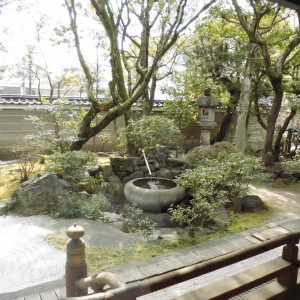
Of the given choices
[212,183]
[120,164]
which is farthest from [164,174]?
[212,183]

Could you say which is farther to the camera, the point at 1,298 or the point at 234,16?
the point at 234,16

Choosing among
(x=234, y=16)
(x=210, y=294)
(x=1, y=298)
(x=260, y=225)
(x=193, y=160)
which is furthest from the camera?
(x=234, y=16)

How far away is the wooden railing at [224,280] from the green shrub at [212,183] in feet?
8.03

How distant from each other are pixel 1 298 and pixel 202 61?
9727mm

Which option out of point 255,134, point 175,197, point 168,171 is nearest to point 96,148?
point 168,171

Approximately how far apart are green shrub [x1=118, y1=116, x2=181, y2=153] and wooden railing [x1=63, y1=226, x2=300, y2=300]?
570cm

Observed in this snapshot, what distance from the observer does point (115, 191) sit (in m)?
7.21

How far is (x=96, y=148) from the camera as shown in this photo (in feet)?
34.4

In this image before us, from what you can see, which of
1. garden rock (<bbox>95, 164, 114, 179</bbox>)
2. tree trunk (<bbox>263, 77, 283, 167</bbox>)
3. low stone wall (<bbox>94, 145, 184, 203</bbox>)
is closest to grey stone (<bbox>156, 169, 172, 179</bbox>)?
low stone wall (<bbox>94, 145, 184, 203</bbox>)

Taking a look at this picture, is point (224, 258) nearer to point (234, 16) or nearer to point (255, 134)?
point (234, 16)

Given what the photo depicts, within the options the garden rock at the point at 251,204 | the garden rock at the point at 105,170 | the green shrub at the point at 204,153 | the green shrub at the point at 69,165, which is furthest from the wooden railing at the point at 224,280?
the garden rock at the point at 105,170

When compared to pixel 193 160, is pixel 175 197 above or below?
below

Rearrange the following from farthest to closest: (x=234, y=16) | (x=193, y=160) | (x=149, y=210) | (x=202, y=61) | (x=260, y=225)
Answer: (x=202, y=61) < (x=234, y=16) < (x=193, y=160) < (x=149, y=210) < (x=260, y=225)

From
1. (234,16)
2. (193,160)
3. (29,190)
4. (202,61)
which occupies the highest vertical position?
(234,16)
